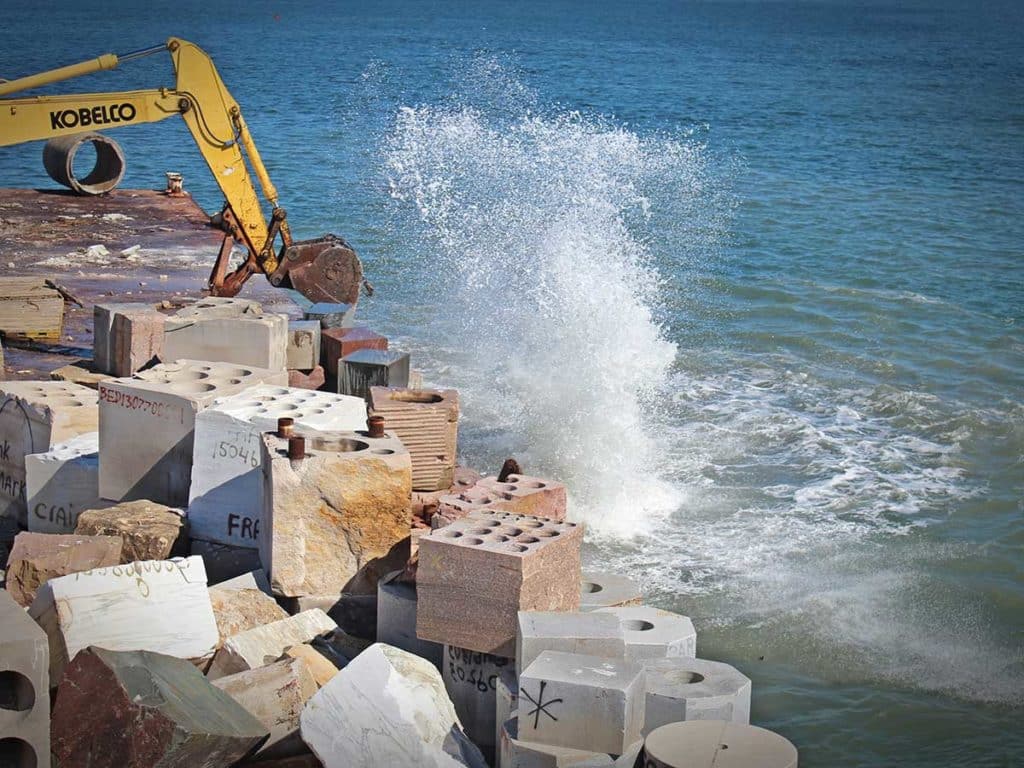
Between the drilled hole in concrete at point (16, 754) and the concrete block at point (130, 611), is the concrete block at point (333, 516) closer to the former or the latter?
the concrete block at point (130, 611)

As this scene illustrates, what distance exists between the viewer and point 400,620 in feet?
26.0

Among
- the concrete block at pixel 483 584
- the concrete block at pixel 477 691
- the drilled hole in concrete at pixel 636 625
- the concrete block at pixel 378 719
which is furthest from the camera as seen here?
the drilled hole in concrete at pixel 636 625

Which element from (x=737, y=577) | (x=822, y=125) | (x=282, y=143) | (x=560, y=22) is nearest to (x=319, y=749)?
(x=737, y=577)

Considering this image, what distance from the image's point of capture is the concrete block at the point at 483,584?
7289mm

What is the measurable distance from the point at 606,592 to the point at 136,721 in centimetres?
344

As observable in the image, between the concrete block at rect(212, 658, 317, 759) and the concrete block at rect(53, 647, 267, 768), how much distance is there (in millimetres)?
274

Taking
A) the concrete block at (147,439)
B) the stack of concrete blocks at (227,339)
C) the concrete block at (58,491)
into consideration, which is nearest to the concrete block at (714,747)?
the concrete block at (147,439)

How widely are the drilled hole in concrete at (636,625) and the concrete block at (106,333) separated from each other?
20.0 ft

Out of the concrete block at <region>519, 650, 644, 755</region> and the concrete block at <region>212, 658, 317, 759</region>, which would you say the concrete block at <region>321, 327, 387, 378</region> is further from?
the concrete block at <region>519, 650, 644, 755</region>

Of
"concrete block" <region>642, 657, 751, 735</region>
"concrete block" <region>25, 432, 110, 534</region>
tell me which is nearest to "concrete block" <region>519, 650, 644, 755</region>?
"concrete block" <region>642, 657, 751, 735</region>

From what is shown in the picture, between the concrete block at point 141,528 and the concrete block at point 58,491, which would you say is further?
the concrete block at point 58,491

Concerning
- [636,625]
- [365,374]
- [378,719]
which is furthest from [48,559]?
[365,374]

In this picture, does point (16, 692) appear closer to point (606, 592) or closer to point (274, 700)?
point (274, 700)

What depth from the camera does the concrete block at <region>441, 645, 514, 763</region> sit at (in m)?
7.40
